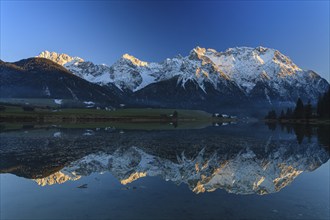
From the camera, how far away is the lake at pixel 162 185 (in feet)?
74.4

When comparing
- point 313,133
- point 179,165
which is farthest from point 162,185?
point 313,133

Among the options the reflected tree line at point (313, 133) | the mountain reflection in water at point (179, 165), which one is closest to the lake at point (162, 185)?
the mountain reflection in water at point (179, 165)

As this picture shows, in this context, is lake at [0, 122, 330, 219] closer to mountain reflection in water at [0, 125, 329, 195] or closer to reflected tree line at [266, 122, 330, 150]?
mountain reflection in water at [0, 125, 329, 195]

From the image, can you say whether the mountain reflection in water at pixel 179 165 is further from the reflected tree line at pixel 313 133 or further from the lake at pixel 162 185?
the reflected tree line at pixel 313 133

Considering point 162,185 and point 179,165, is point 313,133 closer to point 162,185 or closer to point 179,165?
point 179,165

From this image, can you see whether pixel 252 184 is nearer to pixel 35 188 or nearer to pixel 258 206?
pixel 258 206

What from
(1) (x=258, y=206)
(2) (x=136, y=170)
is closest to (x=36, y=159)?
(2) (x=136, y=170)

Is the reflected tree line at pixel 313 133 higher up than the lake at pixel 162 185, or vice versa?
the lake at pixel 162 185

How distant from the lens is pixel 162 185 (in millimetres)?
31500

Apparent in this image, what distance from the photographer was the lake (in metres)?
22.7

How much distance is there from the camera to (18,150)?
5172 centimetres

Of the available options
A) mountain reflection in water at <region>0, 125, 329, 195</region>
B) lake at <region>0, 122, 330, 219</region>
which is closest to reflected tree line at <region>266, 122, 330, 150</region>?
mountain reflection in water at <region>0, 125, 329, 195</region>

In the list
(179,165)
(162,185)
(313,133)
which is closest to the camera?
(162,185)

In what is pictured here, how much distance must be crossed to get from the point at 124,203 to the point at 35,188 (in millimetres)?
10277
